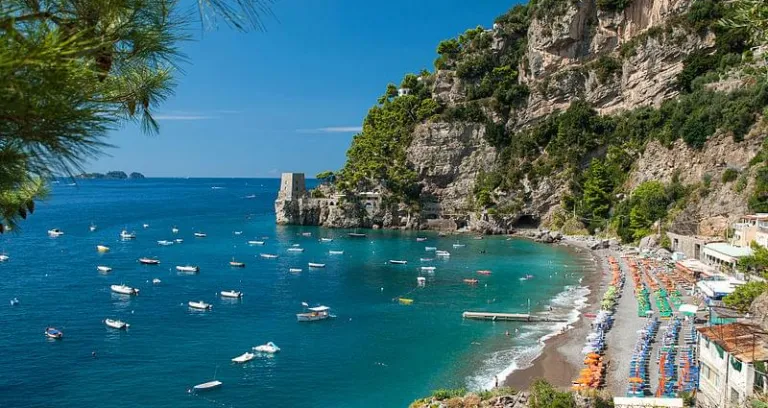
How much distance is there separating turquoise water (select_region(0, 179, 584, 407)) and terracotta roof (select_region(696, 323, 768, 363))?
9356 millimetres

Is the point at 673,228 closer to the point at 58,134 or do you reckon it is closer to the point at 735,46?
the point at 735,46

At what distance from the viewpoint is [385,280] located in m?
43.4

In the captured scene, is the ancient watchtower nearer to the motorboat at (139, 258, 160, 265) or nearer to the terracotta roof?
the motorboat at (139, 258, 160, 265)

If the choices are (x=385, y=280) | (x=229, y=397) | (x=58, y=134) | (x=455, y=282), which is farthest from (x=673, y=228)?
(x=58, y=134)

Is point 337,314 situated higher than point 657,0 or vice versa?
point 657,0

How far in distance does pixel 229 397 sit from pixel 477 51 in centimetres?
6540

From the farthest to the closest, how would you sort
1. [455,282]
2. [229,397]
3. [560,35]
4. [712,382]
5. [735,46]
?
1. [560,35]
2. [735,46]
3. [455,282]
4. [229,397]
5. [712,382]

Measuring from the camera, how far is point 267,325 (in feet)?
103

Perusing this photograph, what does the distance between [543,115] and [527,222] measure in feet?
43.3

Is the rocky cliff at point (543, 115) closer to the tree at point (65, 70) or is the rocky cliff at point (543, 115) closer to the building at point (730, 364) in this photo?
the building at point (730, 364)

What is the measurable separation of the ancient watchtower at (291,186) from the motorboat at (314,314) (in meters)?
46.1

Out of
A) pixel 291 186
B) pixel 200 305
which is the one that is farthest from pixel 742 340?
pixel 291 186

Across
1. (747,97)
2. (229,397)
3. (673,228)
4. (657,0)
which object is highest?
(657,0)

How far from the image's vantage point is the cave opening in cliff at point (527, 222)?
69262mm
